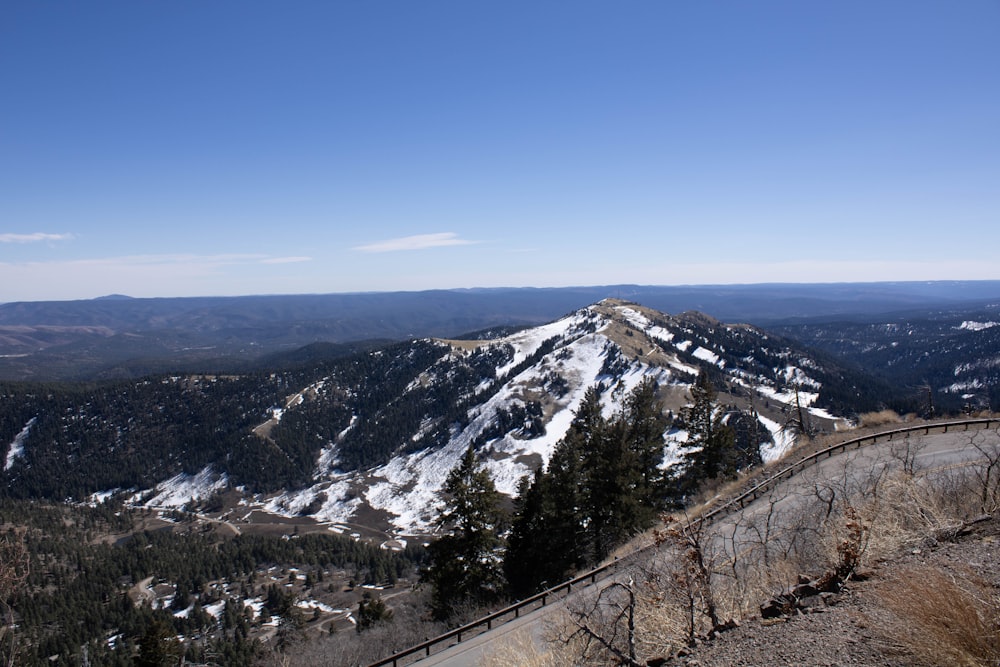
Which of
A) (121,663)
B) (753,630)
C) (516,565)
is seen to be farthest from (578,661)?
(121,663)

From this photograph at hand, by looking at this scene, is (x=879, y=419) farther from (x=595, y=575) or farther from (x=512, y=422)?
(x=512, y=422)

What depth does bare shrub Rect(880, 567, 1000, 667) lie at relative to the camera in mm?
5418

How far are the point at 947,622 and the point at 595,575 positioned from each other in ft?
44.7

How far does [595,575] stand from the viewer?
18.1m

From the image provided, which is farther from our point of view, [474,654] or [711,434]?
[711,434]

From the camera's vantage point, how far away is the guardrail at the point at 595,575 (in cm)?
1563

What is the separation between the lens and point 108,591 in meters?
109

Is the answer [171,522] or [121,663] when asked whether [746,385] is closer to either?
[121,663]

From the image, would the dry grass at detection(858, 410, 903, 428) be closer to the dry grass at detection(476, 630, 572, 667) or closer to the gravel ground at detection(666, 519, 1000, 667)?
the gravel ground at detection(666, 519, 1000, 667)

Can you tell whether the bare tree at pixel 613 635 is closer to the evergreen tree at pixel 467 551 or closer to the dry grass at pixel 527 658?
the dry grass at pixel 527 658

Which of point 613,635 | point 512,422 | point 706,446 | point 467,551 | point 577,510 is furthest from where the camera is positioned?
point 512,422

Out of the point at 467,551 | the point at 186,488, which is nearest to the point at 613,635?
the point at 467,551

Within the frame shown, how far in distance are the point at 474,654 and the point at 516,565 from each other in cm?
1182

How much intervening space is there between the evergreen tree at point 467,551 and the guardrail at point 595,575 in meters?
6.69
